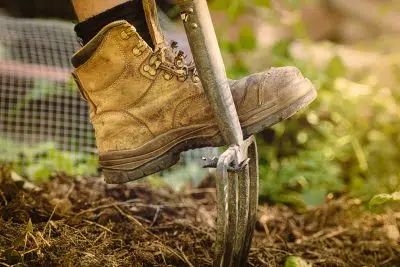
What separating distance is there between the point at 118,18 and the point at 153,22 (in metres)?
0.11

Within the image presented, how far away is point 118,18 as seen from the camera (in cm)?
169

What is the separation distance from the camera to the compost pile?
162cm

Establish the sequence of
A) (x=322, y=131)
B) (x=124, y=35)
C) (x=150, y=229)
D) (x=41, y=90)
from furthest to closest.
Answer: (x=322, y=131), (x=41, y=90), (x=150, y=229), (x=124, y=35)

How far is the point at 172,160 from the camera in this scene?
1.72 m

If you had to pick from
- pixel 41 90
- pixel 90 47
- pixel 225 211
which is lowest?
pixel 41 90

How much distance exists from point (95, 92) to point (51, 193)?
637 mm

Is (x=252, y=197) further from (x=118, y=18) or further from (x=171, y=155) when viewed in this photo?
(x=118, y=18)

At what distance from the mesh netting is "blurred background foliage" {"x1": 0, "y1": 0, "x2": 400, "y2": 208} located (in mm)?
140

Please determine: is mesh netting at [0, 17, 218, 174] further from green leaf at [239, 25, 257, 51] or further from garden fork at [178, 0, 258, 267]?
garden fork at [178, 0, 258, 267]

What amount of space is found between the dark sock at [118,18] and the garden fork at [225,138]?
0.22m

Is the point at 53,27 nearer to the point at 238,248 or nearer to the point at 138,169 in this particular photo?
the point at 138,169

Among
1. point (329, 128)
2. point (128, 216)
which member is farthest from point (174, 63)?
point (329, 128)

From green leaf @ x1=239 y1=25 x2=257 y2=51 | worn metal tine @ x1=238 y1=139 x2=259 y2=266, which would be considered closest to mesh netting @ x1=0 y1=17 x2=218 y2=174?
green leaf @ x1=239 y1=25 x2=257 y2=51

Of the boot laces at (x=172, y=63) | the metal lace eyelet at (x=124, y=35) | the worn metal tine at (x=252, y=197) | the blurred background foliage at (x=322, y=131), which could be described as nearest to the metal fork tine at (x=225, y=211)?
the worn metal tine at (x=252, y=197)
